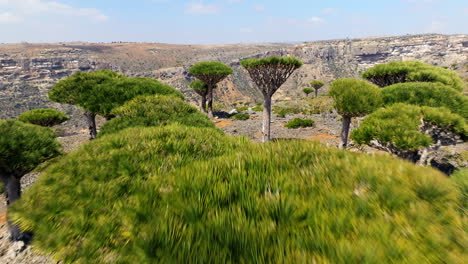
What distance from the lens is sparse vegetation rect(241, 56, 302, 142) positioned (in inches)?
760

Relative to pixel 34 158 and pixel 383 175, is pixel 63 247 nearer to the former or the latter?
pixel 383 175

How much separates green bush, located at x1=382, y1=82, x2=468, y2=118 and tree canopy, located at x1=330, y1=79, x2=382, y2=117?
1512 millimetres

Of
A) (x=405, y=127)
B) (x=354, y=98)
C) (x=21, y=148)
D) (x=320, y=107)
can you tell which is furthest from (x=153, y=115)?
(x=320, y=107)

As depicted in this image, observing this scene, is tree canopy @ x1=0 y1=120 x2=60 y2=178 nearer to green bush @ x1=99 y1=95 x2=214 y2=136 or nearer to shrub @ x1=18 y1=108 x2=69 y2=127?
green bush @ x1=99 y1=95 x2=214 y2=136

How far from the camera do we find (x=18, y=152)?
31.4ft

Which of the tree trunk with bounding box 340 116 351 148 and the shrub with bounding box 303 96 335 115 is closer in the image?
the tree trunk with bounding box 340 116 351 148

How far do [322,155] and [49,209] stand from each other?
179 inches

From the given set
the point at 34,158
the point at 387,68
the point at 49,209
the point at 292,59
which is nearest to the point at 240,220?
the point at 49,209

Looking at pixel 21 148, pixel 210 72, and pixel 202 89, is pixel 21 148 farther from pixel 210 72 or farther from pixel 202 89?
pixel 202 89

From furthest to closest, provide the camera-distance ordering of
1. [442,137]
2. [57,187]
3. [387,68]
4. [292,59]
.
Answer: [387,68] < [292,59] < [442,137] < [57,187]

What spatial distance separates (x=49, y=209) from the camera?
11.7ft

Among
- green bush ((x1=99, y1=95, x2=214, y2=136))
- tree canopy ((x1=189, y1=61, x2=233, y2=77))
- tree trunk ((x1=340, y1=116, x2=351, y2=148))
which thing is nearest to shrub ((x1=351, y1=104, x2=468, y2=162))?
tree trunk ((x1=340, y1=116, x2=351, y2=148))

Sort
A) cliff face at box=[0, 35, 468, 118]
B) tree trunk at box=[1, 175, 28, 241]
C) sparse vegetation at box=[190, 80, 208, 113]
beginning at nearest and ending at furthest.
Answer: tree trunk at box=[1, 175, 28, 241] → sparse vegetation at box=[190, 80, 208, 113] → cliff face at box=[0, 35, 468, 118]

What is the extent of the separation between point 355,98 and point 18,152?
1845cm
